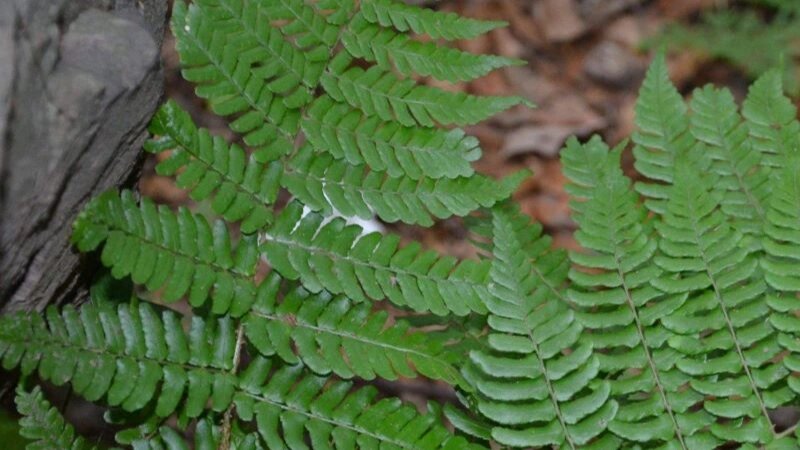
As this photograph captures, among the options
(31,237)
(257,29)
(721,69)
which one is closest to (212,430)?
(31,237)


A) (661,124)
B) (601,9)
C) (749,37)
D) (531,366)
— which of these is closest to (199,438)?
(531,366)

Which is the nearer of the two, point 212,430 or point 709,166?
point 212,430

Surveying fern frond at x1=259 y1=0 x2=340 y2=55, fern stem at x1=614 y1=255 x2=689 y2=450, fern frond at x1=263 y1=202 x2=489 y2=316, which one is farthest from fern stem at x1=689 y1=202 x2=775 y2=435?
fern frond at x1=259 y1=0 x2=340 y2=55

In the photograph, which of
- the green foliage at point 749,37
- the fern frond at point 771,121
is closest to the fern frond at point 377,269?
the fern frond at point 771,121

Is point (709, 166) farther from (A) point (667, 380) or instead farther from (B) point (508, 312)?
(B) point (508, 312)

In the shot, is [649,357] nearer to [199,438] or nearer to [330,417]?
[330,417]

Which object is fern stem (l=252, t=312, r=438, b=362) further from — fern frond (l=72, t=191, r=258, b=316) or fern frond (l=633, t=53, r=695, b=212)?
fern frond (l=633, t=53, r=695, b=212)

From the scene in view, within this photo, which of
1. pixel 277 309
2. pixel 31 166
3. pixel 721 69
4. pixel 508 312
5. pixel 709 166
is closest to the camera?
pixel 31 166
